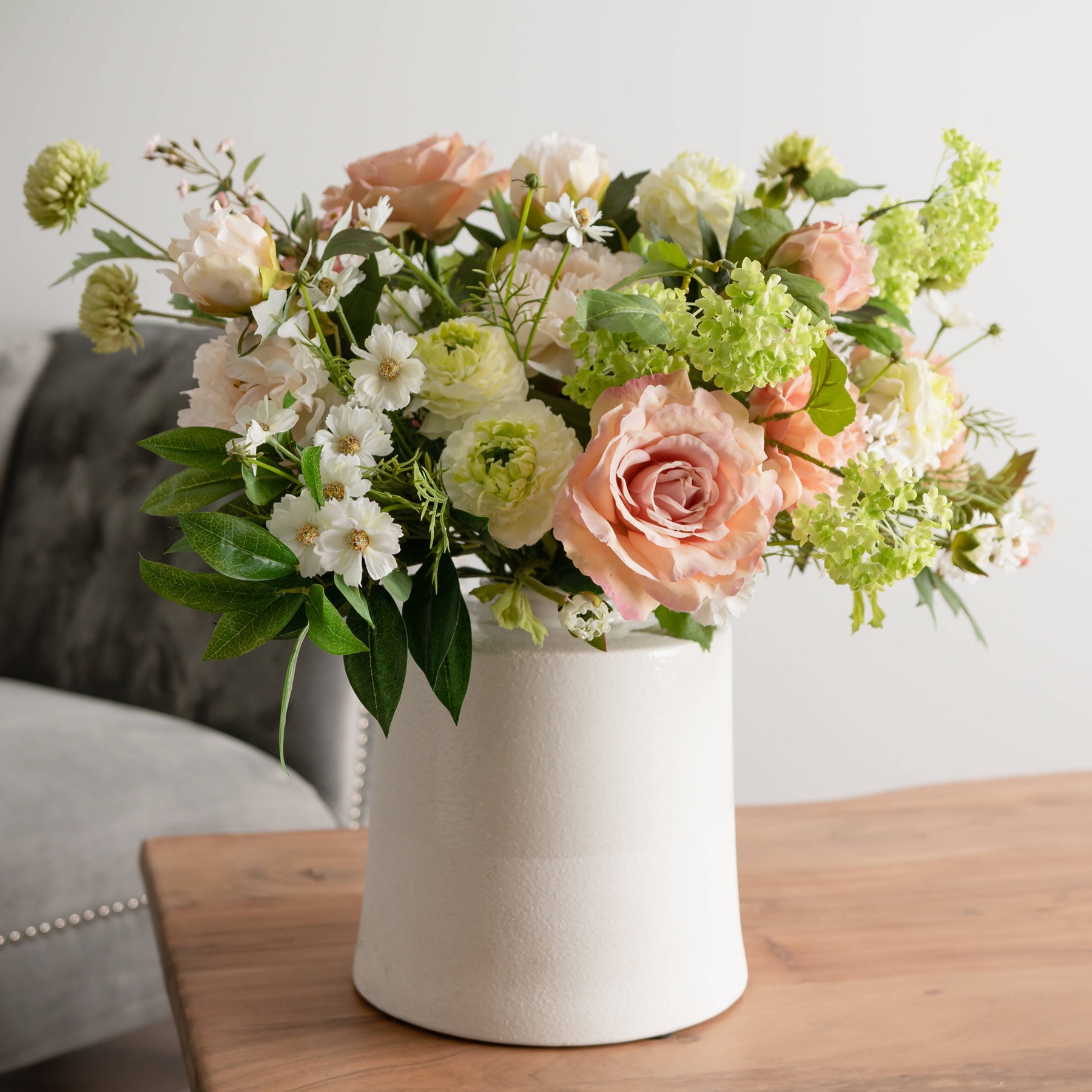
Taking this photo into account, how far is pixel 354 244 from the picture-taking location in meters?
0.49

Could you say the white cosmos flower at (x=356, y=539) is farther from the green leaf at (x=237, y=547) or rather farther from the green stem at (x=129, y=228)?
the green stem at (x=129, y=228)

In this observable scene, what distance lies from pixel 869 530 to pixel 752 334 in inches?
3.7

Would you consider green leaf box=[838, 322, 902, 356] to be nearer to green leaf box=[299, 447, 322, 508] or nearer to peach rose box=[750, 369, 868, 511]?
peach rose box=[750, 369, 868, 511]

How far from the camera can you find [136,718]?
1.40 metres

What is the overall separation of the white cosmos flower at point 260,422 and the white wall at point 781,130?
154 centimetres

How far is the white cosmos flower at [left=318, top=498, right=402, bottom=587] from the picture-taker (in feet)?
1.45

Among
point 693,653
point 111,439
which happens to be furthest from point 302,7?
point 693,653

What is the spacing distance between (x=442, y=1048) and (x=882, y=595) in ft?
5.24

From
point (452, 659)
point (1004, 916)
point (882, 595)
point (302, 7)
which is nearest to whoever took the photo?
point (452, 659)

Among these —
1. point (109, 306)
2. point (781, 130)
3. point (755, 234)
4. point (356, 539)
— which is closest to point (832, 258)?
point (755, 234)

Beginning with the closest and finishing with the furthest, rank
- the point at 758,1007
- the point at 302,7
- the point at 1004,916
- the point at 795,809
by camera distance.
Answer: the point at 758,1007 < the point at 1004,916 < the point at 795,809 < the point at 302,7

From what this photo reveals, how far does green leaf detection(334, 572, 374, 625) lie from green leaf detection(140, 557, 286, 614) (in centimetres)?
3

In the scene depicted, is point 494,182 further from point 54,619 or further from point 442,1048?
point 54,619

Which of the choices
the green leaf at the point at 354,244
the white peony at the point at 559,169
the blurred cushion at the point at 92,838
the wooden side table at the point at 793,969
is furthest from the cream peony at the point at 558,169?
the blurred cushion at the point at 92,838
